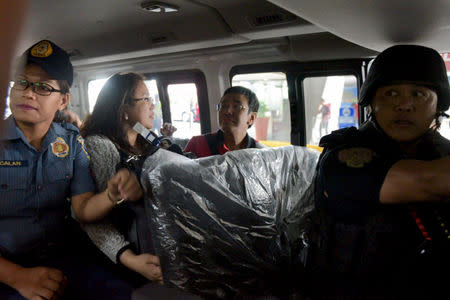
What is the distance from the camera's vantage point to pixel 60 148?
6.66ft

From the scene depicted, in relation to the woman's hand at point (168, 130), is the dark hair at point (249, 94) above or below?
above

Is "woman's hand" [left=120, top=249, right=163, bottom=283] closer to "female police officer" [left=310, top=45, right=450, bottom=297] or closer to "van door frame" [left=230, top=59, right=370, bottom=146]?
"female police officer" [left=310, top=45, right=450, bottom=297]

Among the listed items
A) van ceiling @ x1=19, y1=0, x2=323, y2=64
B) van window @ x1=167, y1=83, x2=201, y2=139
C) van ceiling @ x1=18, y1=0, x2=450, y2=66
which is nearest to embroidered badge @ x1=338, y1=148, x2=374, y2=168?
van ceiling @ x1=18, y1=0, x2=450, y2=66

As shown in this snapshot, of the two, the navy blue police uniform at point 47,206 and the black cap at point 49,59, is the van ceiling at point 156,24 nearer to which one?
the black cap at point 49,59

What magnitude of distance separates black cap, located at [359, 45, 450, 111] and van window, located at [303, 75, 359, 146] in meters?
2.14

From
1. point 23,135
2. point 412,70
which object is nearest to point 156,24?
point 23,135

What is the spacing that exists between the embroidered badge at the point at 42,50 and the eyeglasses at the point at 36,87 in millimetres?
151

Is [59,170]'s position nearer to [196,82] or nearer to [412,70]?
[412,70]

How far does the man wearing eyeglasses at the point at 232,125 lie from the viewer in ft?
11.1

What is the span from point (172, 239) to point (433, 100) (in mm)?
1228

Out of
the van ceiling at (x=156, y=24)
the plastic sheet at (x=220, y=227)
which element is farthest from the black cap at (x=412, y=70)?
the van ceiling at (x=156, y=24)

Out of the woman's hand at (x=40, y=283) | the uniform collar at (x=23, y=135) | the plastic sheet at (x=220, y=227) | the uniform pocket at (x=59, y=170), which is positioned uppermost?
the uniform collar at (x=23, y=135)

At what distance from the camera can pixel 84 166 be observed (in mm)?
2084

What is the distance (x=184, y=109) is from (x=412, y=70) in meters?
4.14
